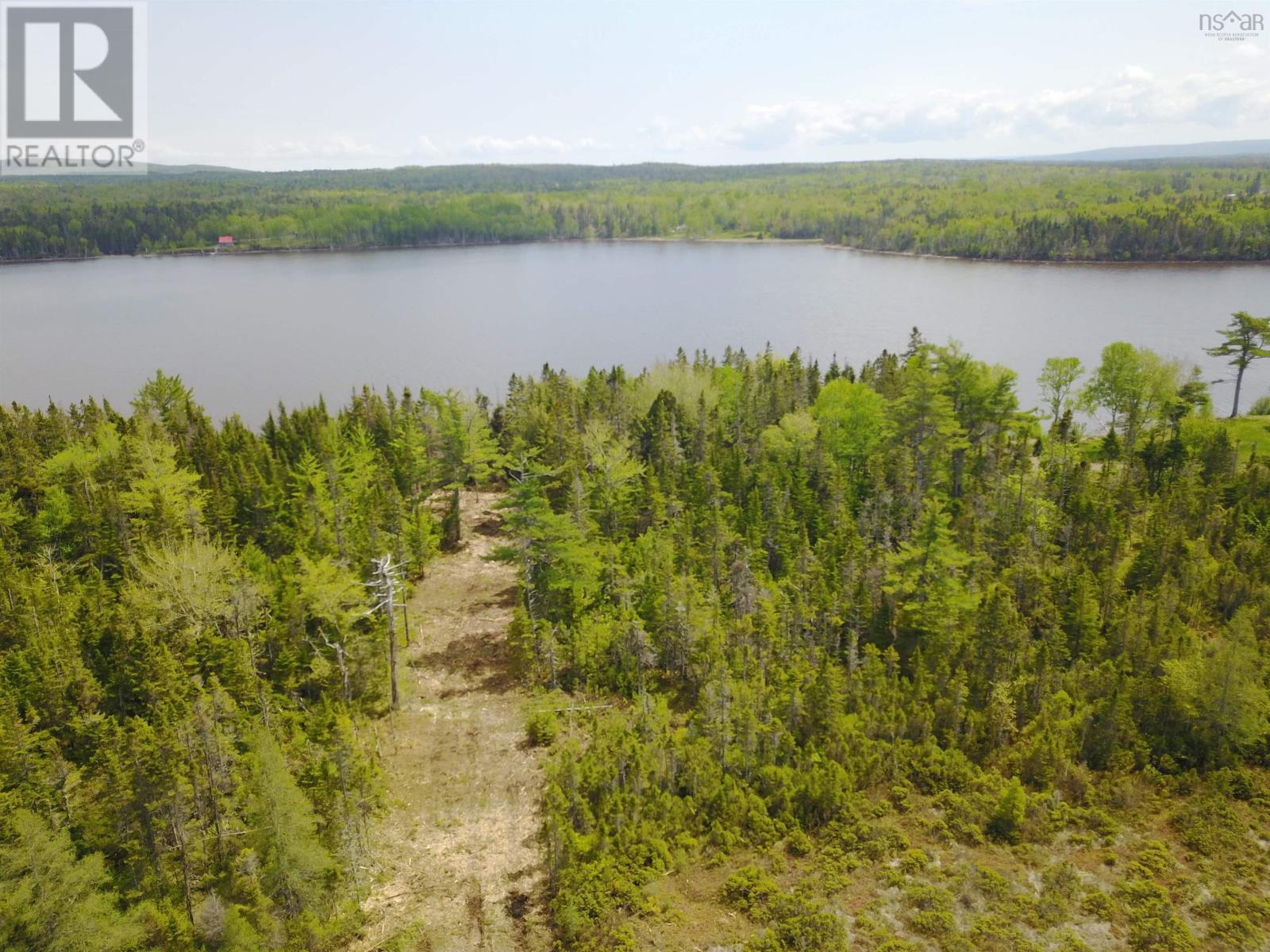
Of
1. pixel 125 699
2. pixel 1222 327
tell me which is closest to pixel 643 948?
pixel 125 699

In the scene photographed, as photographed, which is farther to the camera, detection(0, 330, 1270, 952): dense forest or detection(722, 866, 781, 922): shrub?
detection(0, 330, 1270, 952): dense forest

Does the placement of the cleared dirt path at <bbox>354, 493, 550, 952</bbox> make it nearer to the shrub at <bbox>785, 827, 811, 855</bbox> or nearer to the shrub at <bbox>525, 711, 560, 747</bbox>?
the shrub at <bbox>525, 711, 560, 747</bbox>

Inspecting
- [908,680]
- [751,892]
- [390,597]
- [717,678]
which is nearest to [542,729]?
[717,678]

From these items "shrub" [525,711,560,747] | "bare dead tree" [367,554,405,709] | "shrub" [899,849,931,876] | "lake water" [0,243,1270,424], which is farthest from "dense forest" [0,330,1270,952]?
"lake water" [0,243,1270,424]

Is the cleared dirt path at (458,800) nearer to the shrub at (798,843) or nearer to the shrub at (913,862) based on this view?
the shrub at (798,843)

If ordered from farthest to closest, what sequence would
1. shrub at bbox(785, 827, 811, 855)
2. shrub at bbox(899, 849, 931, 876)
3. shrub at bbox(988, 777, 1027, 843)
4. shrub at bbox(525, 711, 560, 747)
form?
shrub at bbox(525, 711, 560, 747)
shrub at bbox(988, 777, 1027, 843)
shrub at bbox(785, 827, 811, 855)
shrub at bbox(899, 849, 931, 876)

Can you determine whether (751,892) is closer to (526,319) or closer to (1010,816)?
(1010,816)
